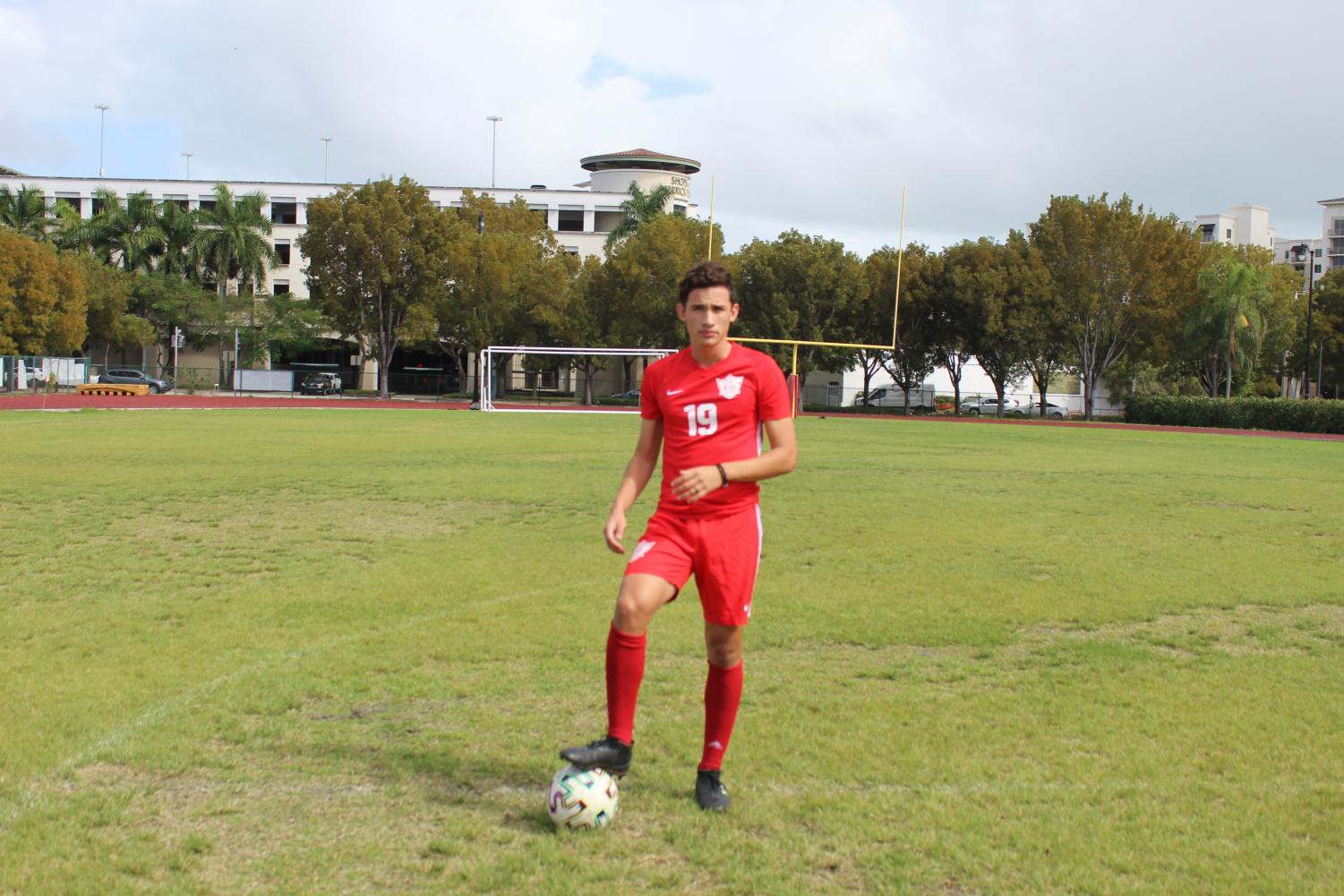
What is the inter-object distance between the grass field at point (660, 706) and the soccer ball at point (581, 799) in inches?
2.8

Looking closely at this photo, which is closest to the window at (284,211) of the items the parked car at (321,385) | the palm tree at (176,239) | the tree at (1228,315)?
the palm tree at (176,239)

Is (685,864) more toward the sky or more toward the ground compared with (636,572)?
more toward the ground

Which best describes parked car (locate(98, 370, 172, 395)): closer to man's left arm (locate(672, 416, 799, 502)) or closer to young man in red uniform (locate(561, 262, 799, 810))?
young man in red uniform (locate(561, 262, 799, 810))

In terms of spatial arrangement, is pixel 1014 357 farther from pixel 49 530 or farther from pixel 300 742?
pixel 300 742

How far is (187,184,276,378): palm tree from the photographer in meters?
69.2

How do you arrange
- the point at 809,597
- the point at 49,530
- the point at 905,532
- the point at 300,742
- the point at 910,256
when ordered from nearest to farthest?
the point at 300,742 → the point at 809,597 → the point at 49,530 → the point at 905,532 → the point at 910,256

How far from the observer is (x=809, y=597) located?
27.3 ft

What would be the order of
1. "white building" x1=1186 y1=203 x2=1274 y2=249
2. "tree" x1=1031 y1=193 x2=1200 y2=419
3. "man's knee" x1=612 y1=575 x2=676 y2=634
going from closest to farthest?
"man's knee" x1=612 y1=575 x2=676 y2=634 < "tree" x1=1031 y1=193 x2=1200 y2=419 < "white building" x1=1186 y1=203 x2=1274 y2=249

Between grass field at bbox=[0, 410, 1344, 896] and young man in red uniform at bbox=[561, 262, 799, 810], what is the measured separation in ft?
1.09

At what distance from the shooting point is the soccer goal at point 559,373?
46.2 m

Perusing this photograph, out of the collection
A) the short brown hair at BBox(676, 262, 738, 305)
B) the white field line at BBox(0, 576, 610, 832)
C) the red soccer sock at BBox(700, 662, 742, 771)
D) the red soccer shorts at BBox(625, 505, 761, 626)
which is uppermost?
the short brown hair at BBox(676, 262, 738, 305)

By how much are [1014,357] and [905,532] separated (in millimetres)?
44951

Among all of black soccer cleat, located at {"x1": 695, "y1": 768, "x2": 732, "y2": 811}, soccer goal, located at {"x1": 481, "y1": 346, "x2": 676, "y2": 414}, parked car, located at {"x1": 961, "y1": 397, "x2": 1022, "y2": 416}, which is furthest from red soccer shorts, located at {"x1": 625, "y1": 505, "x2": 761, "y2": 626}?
parked car, located at {"x1": 961, "y1": 397, "x2": 1022, "y2": 416}

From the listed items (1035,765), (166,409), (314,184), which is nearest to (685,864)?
(1035,765)
